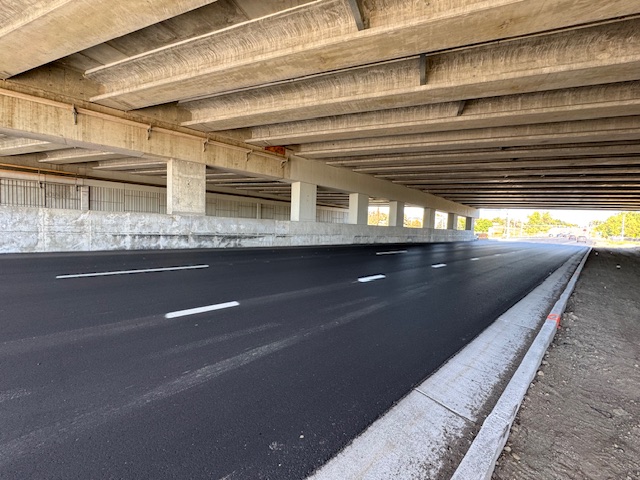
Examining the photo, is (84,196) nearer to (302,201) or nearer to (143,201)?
(143,201)

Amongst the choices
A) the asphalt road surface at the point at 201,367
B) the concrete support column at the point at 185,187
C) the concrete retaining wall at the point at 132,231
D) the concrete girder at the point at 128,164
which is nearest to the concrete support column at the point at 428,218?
the concrete retaining wall at the point at 132,231

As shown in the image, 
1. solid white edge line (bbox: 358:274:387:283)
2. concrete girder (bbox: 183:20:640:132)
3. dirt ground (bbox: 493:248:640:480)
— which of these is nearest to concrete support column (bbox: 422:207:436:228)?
concrete girder (bbox: 183:20:640:132)

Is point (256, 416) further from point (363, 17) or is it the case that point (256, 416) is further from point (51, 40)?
point (51, 40)

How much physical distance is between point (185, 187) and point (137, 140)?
2523 millimetres

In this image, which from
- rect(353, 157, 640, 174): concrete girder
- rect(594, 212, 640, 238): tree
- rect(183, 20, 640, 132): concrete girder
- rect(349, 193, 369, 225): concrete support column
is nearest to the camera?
rect(183, 20, 640, 132): concrete girder

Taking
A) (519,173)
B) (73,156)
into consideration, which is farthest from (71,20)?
(519,173)

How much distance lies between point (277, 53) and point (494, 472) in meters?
8.39

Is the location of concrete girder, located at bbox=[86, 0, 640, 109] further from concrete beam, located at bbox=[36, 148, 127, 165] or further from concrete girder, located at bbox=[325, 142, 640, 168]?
concrete girder, located at bbox=[325, 142, 640, 168]

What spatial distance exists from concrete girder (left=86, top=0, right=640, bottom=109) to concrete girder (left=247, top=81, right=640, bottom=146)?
13.6 ft

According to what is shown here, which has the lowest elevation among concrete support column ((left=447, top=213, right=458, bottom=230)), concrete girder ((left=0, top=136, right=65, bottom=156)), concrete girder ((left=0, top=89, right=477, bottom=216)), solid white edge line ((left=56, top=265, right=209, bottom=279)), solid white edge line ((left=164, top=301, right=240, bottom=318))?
solid white edge line ((left=164, top=301, right=240, bottom=318))

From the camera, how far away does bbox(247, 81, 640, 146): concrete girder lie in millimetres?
9062

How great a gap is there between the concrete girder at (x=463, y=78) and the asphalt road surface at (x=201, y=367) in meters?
5.58

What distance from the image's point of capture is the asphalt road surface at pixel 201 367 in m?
1.96

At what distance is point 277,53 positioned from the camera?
7535mm
